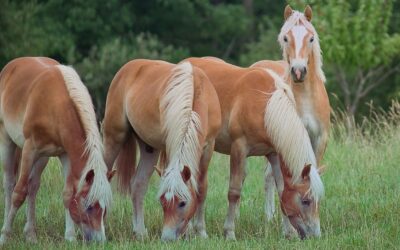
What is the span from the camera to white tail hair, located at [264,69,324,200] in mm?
8962

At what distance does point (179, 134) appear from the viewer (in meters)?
8.73

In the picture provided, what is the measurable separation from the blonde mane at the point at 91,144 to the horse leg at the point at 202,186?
845 mm

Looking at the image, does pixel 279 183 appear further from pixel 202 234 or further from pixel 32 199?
pixel 32 199

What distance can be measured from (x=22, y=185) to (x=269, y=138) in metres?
2.32

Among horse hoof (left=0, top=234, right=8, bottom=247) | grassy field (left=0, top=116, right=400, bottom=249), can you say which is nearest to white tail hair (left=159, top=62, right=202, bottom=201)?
grassy field (left=0, top=116, right=400, bottom=249)

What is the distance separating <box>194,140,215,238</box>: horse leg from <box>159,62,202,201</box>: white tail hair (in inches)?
13.5

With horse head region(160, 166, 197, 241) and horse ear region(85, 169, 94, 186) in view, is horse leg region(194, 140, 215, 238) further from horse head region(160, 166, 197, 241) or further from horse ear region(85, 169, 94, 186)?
horse ear region(85, 169, 94, 186)

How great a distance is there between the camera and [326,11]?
85.0 ft

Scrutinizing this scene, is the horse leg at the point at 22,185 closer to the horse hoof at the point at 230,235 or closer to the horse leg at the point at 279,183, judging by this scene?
the horse hoof at the point at 230,235

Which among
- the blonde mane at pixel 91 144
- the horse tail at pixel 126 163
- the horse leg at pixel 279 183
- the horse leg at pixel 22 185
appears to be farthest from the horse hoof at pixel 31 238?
the horse leg at pixel 279 183

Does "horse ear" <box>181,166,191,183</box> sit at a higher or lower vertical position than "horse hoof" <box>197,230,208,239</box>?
higher

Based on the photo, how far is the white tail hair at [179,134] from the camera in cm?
851

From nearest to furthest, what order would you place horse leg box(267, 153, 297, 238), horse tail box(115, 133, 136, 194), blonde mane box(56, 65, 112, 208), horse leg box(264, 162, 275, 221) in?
1. blonde mane box(56, 65, 112, 208)
2. horse leg box(267, 153, 297, 238)
3. horse tail box(115, 133, 136, 194)
4. horse leg box(264, 162, 275, 221)

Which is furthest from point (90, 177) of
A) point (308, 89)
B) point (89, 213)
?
point (308, 89)
